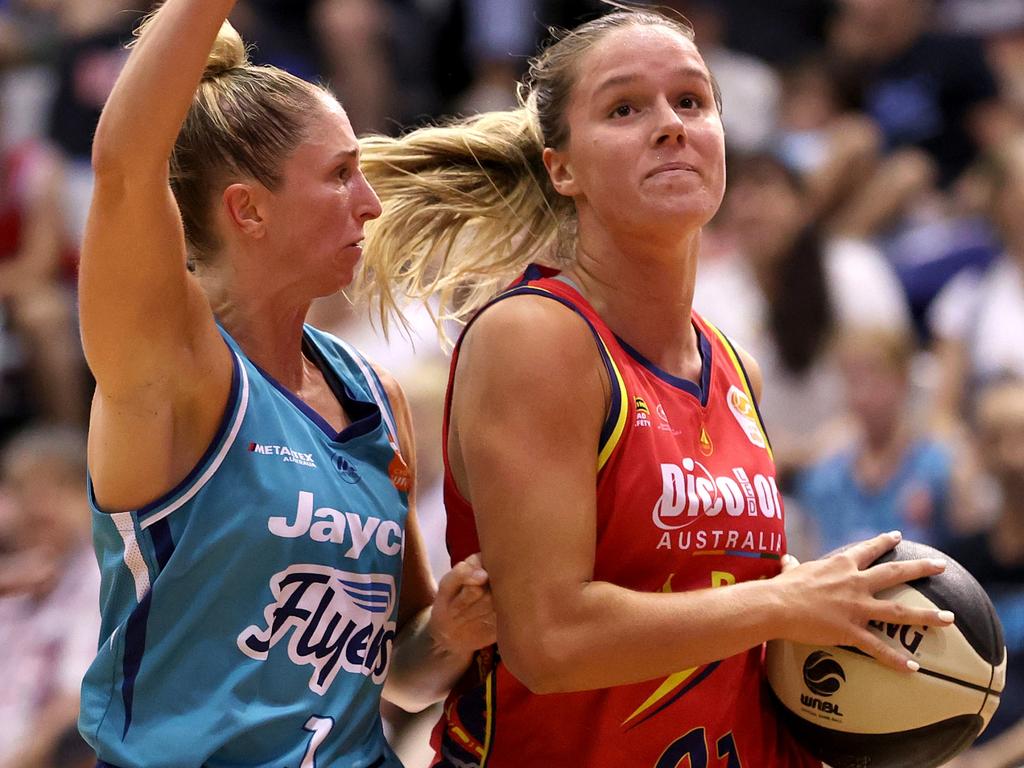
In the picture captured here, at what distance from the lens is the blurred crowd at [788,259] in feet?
20.1

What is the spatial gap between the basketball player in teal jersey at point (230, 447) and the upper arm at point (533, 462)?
0.44ft

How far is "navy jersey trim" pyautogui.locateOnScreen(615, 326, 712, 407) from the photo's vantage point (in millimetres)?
3229

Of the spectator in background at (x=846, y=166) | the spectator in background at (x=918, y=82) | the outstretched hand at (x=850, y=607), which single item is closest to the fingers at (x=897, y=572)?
the outstretched hand at (x=850, y=607)

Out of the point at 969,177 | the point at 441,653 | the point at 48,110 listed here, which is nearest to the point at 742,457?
the point at 441,653

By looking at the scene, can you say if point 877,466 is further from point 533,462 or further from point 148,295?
point 148,295

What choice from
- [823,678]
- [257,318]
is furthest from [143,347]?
[823,678]

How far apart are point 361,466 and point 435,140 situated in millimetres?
911

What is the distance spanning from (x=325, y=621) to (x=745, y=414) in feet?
3.49

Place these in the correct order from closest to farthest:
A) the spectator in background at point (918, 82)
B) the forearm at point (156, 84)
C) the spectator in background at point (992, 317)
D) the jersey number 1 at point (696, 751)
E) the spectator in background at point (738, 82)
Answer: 1. the forearm at point (156, 84)
2. the jersey number 1 at point (696, 751)
3. the spectator in background at point (992, 317)
4. the spectator in background at point (918, 82)
5. the spectator in background at point (738, 82)

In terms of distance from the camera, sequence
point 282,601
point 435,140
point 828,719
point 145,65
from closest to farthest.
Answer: point 145,65, point 282,601, point 828,719, point 435,140

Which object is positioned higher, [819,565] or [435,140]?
[435,140]

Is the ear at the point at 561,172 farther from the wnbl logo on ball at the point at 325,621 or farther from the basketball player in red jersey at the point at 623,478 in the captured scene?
the wnbl logo on ball at the point at 325,621

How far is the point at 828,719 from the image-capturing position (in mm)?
3119

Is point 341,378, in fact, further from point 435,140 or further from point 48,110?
point 48,110
